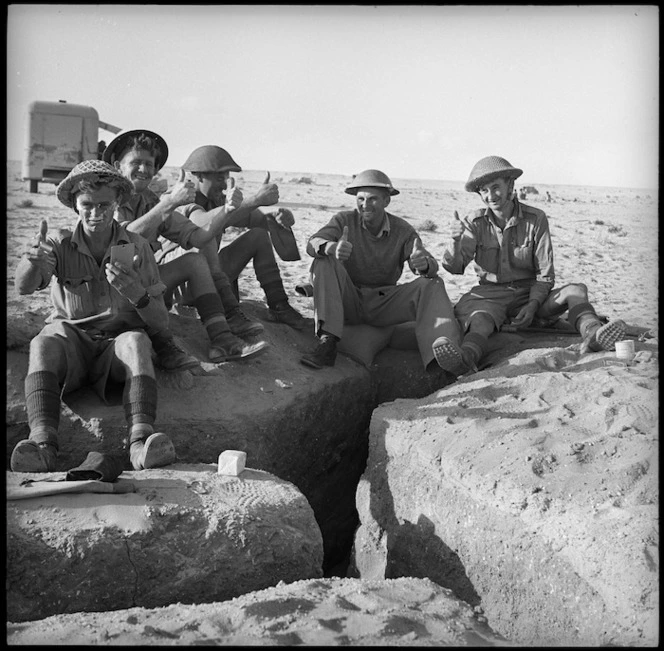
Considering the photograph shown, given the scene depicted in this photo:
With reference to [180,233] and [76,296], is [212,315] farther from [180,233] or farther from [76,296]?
[76,296]

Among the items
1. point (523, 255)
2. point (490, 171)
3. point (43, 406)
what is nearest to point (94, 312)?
point (43, 406)

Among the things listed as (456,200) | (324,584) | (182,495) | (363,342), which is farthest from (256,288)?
(456,200)

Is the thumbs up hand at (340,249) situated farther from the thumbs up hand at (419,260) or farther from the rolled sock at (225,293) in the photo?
the rolled sock at (225,293)

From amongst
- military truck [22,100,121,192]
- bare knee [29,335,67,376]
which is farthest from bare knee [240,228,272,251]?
military truck [22,100,121,192]

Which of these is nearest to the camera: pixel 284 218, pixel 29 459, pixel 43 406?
pixel 29 459

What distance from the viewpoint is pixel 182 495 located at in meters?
4.14

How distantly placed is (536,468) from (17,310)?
3247 mm

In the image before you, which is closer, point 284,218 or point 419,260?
point 419,260

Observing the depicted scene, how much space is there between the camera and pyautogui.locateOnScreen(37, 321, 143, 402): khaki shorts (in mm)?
4766

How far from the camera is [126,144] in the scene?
603 cm

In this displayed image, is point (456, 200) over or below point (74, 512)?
over

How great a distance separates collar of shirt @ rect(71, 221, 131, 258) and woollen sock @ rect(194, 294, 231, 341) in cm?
83

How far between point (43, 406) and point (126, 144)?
216 centimetres

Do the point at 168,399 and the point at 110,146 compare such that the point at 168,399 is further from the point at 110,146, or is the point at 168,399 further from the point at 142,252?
the point at 110,146
